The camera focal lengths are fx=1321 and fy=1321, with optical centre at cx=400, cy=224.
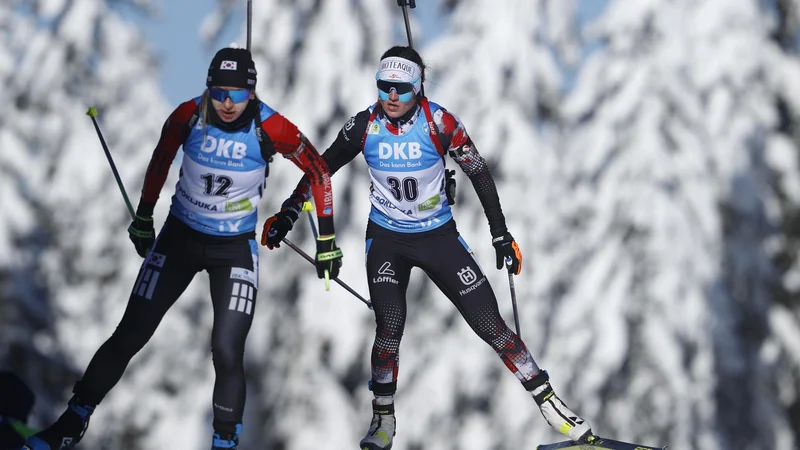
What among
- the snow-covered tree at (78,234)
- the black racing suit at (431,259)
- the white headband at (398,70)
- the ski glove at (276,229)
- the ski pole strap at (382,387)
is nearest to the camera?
the white headband at (398,70)

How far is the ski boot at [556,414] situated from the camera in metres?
10.4

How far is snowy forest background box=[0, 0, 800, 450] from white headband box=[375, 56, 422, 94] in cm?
1396

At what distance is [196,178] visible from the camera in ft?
31.2

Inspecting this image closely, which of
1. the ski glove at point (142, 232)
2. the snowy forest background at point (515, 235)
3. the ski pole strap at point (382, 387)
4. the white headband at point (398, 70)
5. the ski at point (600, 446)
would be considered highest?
the snowy forest background at point (515, 235)

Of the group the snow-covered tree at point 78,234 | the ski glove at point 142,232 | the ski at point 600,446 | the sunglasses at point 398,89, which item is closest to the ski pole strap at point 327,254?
the sunglasses at point 398,89

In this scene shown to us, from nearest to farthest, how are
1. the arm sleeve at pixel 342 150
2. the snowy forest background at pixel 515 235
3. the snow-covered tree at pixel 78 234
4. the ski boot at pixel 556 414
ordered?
the arm sleeve at pixel 342 150, the ski boot at pixel 556 414, the snowy forest background at pixel 515 235, the snow-covered tree at pixel 78 234

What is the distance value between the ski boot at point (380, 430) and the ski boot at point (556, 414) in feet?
3.73

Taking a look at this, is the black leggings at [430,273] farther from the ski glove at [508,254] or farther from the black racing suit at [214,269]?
the black racing suit at [214,269]

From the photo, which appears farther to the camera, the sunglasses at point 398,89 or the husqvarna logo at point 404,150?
the husqvarna logo at point 404,150

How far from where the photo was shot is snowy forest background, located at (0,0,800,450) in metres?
24.6

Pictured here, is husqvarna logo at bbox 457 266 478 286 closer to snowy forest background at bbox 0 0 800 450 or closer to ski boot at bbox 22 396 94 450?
ski boot at bbox 22 396 94 450

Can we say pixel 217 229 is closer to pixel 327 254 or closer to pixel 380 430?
pixel 327 254

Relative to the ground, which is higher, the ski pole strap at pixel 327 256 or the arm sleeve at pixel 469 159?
the arm sleeve at pixel 469 159

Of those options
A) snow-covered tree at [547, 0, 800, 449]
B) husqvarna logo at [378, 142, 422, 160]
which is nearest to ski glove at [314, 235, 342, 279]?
husqvarna logo at [378, 142, 422, 160]
